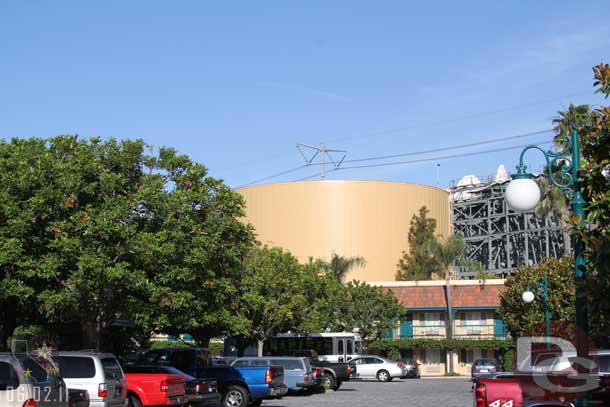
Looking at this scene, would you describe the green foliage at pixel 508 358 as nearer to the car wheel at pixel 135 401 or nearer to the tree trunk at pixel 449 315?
the tree trunk at pixel 449 315

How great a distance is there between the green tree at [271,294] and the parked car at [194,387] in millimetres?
17272

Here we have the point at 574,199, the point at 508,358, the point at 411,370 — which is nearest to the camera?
the point at 574,199

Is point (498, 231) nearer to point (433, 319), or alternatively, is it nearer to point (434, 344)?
point (433, 319)

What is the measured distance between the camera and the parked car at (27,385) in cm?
1272

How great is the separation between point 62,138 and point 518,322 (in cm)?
3465

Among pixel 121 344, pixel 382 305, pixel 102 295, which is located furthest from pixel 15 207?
pixel 382 305

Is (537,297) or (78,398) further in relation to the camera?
(537,297)

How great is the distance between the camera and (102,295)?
22.1 m

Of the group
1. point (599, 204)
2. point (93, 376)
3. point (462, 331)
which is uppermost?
point (462, 331)

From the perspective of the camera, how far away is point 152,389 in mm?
20219

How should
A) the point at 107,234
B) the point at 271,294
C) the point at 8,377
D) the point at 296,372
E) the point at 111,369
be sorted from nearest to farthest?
the point at 8,377 < the point at 111,369 < the point at 107,234 < the point at 296,372 < the point at 271,294

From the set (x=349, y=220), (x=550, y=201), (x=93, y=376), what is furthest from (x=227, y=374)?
(x=349, y=220)

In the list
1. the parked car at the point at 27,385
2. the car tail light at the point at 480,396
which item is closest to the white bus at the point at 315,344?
the parked car at the point at 27,385

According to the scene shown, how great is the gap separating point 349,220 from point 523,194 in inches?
3044
